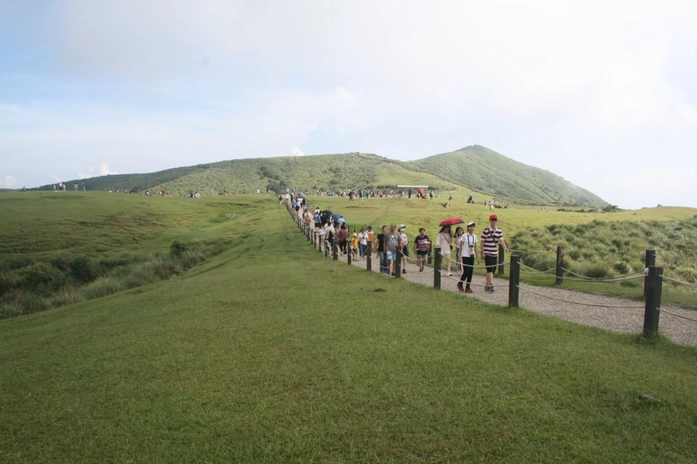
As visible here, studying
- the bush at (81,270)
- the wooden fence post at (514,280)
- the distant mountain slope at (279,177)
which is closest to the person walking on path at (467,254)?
the wooden fence post at (514,280)

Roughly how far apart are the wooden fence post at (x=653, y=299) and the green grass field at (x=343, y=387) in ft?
0.70

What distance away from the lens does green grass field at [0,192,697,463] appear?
4.02 metres

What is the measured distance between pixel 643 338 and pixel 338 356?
4411mm

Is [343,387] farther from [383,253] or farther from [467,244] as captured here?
[383,253]

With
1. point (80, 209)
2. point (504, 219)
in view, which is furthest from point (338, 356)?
point (80, 209)

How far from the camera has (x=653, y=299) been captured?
20.1 feet

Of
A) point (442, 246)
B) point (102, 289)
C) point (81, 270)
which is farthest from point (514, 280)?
point (81, 270)

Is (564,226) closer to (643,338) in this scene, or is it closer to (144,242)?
(643,338)

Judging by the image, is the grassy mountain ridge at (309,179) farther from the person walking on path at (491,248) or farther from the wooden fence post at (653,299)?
the wooden fence post at (653,299)

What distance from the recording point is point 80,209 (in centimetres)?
4438

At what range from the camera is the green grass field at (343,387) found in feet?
13.2

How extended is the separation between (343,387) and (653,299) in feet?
15.0

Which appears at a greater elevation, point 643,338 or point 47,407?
point 643,338

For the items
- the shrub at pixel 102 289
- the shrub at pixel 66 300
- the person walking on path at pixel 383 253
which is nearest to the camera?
the person walking on path at pixel 383 253
